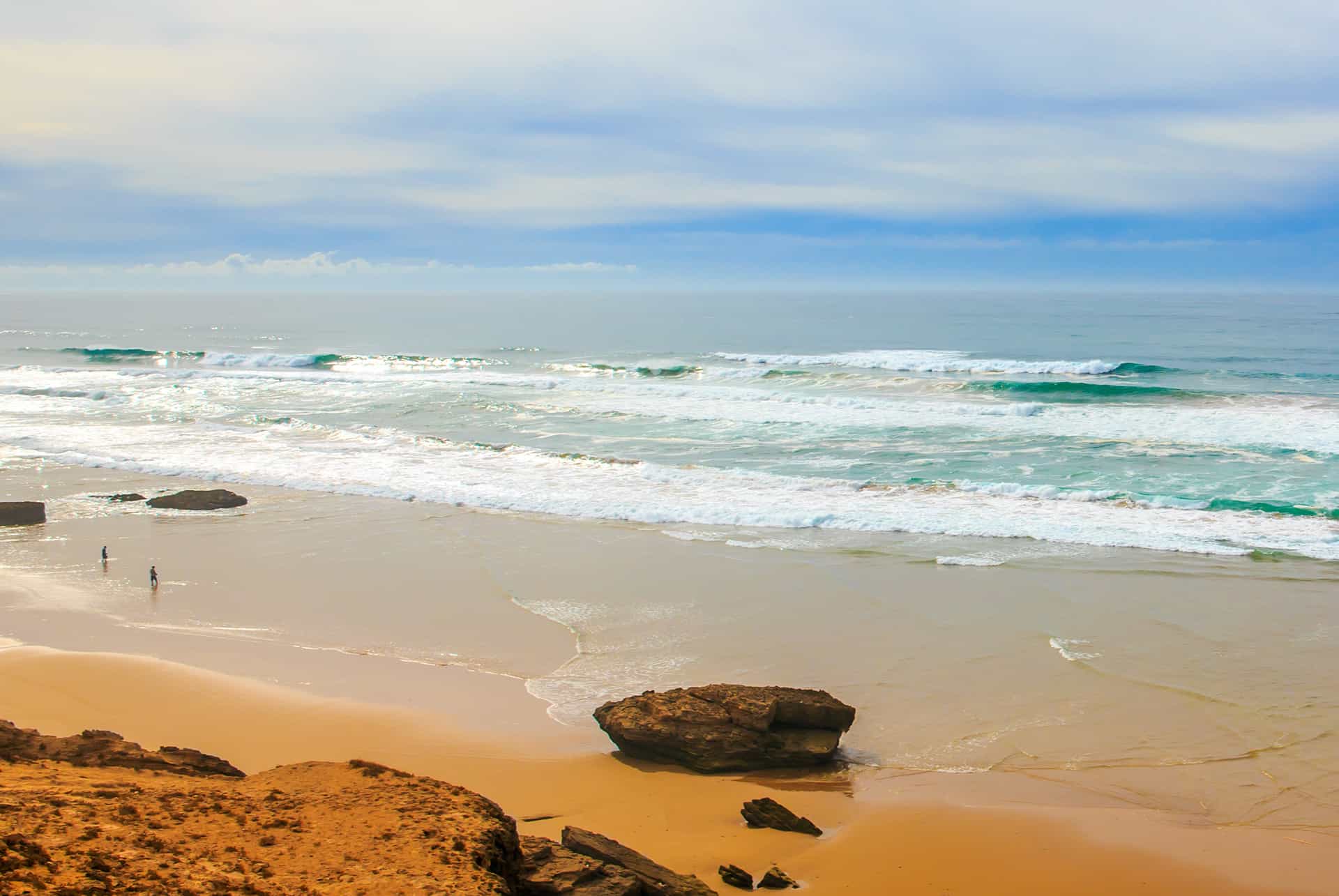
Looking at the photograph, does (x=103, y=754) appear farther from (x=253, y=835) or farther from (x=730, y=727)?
(x=730, y=727)

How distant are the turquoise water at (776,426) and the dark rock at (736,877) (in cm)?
965

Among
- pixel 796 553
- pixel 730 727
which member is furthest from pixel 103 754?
pixel 796 553

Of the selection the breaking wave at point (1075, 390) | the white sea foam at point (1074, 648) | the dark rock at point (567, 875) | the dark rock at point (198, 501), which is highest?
the breaking wave at point (1075, 390)

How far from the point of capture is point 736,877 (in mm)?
5320

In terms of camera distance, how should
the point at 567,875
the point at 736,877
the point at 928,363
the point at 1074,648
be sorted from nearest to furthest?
1. the point at 567,875
2. the point at 736,877
3. the point at 1074,648
4. the point at 928,363

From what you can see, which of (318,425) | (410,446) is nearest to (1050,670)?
(410,446)

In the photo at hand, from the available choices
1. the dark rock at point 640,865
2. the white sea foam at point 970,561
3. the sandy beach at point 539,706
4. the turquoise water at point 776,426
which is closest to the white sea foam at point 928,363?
the turquoise water at point 776,426

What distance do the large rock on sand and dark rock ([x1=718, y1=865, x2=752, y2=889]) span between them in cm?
152

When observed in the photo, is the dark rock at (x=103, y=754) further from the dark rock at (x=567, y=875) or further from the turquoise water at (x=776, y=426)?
the turquoise water at (x=776, y=426)

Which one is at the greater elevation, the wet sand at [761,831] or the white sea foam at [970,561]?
the white sea foam at [970,561]

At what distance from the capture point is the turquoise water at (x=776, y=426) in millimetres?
16125

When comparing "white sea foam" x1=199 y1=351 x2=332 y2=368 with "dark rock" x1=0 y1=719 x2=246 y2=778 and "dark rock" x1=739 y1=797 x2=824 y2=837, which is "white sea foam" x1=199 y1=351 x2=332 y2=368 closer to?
"dark rock" x1=0 y1=719 x2=246 y2=778

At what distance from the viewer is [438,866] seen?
11.8 ft

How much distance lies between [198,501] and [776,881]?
1382cm
